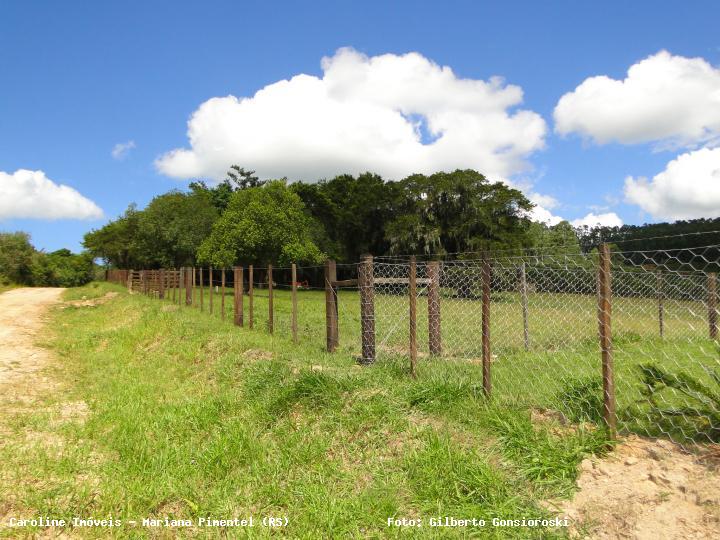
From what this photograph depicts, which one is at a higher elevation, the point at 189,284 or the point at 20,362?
the point at 189,284

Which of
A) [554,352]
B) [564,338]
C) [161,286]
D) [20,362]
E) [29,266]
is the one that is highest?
[29,266]

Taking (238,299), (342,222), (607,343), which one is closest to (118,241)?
(342,222)

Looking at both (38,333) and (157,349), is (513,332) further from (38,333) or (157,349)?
(38,333)

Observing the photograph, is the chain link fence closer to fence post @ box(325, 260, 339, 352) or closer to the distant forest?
fence post @ box(325, 260, 339, 352)

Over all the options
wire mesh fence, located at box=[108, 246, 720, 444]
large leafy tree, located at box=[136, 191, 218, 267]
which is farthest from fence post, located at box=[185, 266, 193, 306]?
large leafy tree, located at box=[136, 191, 218, 267]

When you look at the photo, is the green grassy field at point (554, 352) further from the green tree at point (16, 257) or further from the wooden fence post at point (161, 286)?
the green tree at point (16, 257)

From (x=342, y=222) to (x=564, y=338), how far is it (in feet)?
110

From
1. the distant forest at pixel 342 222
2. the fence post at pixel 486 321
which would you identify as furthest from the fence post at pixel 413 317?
the distant forest at pixel 342 222

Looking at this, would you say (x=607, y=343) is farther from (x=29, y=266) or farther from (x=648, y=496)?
(x=29, y=266)

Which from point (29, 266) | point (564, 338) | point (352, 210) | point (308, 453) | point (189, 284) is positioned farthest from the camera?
point (29, 266)

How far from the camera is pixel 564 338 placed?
9.64 meters

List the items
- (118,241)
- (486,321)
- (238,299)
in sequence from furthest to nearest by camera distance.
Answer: (118,241)
(238,299)
(486,321)

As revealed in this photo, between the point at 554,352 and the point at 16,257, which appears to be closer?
the point at 554,352

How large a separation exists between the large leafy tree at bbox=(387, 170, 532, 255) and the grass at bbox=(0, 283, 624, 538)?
2648cm
